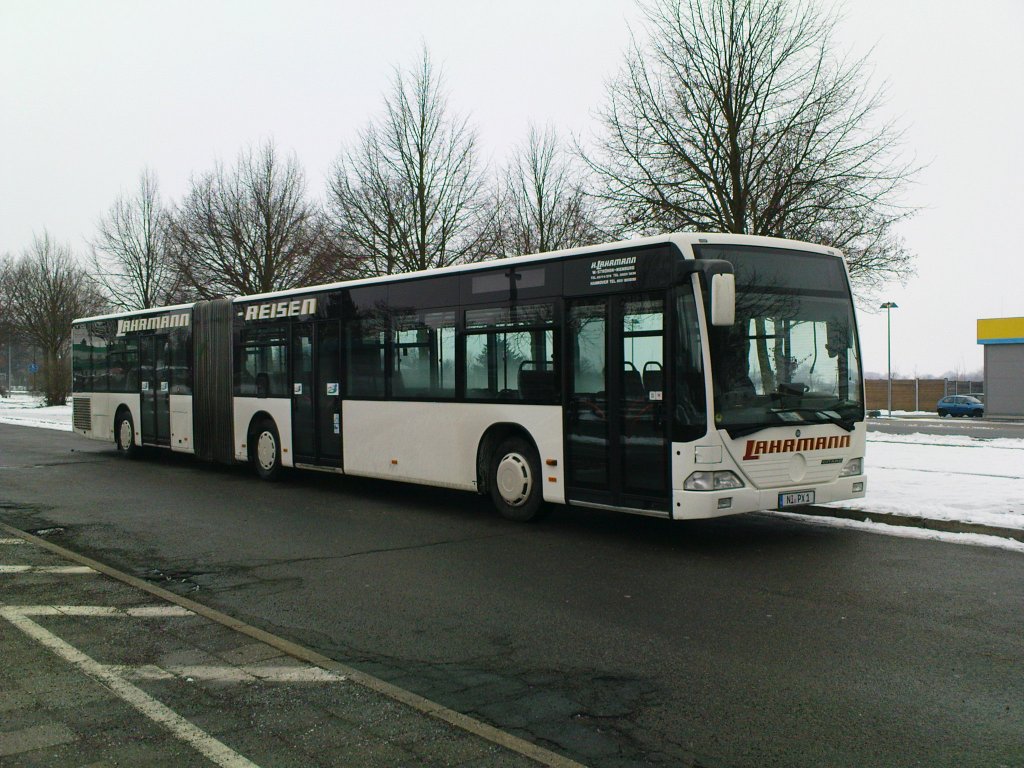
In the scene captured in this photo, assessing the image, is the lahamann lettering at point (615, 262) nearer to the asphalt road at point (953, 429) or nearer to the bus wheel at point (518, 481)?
the bus wheel at point (518, 481)

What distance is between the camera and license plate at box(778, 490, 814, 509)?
28.8ft

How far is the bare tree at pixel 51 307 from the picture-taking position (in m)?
49.7

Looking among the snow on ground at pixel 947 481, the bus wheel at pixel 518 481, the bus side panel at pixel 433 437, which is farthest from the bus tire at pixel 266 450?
the snow on ground at pixel 947 481

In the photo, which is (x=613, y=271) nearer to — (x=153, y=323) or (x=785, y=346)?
(x=785, y=346)

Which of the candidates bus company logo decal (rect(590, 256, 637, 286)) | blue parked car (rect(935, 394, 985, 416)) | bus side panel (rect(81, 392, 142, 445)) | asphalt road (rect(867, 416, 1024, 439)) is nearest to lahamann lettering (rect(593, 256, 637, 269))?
bus company logo decal (rect(590, 256, 637, 286))

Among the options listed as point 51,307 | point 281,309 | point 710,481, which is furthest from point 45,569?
point 51,307

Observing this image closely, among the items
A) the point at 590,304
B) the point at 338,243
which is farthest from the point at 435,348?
the point at 338,243

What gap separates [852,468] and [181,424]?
12.3 metres

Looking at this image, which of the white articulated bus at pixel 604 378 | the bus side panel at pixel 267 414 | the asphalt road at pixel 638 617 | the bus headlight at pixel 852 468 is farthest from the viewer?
the bus side panel at pixel 267 414

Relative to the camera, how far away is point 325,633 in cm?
593

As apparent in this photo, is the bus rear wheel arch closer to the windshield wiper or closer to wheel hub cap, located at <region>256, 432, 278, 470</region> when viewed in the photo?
the windshield wiper

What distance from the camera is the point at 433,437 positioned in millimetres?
11516

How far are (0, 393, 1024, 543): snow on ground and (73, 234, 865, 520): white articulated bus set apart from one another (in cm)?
139

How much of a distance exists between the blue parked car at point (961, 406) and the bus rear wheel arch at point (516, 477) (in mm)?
45085
